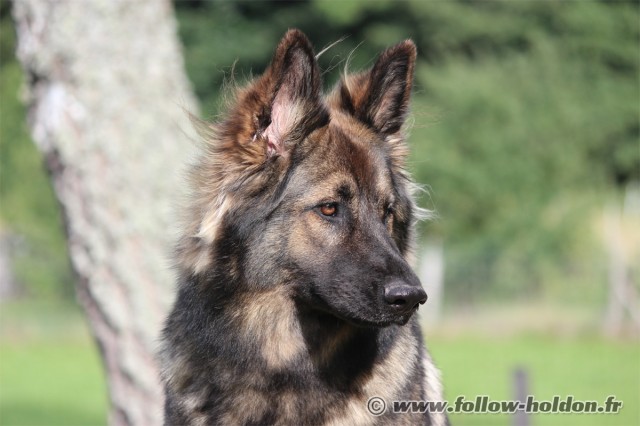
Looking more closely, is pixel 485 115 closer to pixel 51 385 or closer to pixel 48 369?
pixel 48 369

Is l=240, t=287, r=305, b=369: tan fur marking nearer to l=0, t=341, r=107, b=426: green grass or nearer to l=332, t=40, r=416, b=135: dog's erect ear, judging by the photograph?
l=332, t=40, r=416, b=135: dog's erect ear

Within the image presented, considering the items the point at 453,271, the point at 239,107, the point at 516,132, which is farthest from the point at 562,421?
the point at 516,132

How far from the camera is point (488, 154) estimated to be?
93.7 feet

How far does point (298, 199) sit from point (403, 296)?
2.22ft

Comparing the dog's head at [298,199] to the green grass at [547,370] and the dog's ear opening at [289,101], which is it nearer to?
the dog's ear opening at [289,101]

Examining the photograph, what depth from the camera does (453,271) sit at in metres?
23.9

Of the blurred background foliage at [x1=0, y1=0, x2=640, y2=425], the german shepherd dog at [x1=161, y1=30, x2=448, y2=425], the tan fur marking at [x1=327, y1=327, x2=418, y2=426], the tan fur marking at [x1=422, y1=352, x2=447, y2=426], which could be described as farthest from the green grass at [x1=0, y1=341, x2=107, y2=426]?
the tan fur marking at [x1=327, y1=327, x2=418, y2=426]

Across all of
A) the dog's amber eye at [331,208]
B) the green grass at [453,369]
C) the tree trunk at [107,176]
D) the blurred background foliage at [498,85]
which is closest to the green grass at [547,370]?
Result: the green grass at [453,369]

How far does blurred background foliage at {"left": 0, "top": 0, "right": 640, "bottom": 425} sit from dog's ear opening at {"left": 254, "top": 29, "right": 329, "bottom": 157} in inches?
583

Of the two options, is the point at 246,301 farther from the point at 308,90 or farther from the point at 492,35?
the point at 492,35

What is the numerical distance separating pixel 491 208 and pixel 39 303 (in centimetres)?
1343

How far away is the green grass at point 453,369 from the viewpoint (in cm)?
1424

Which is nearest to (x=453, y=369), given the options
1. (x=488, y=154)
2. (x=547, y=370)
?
(x=547, y=370)
